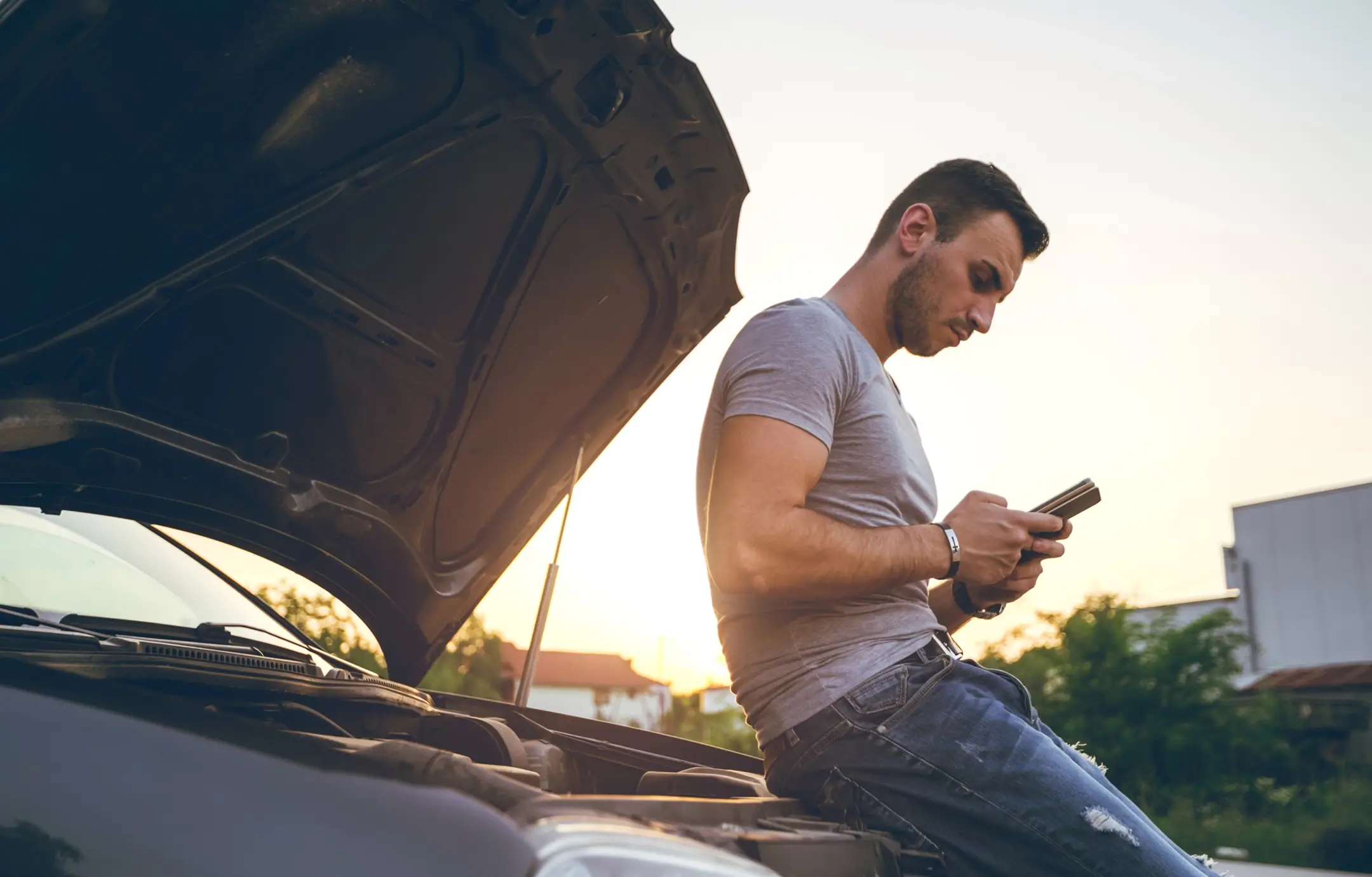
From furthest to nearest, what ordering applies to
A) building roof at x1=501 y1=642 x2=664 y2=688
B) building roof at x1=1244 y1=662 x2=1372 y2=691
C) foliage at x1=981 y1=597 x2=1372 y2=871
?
building roof at x1=501 y1=642 x2=664 y2=688 < building roof at x1=1244 y1=662 x2=1372 y2=691 < foliage at x1=981 y1=597 x2=1372 y2=871

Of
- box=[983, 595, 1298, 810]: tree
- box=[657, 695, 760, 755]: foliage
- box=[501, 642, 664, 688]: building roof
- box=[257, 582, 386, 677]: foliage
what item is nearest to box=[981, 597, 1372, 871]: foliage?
box=[983, 595, 1298, 810]: tree

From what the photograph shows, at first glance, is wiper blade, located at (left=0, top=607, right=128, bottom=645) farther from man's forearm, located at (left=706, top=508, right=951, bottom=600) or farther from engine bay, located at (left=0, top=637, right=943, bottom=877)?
man's forearm, located at (left=706, top=508, right=951, bottom=600)

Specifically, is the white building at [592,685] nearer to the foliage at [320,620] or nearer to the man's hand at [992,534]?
the foliage at [320,620]

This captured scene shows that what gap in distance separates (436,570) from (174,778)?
1.80 meters

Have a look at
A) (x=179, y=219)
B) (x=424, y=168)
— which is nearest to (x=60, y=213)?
(x=179, y=219)

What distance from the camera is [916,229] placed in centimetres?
240

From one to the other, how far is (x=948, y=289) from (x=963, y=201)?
0.65 feet

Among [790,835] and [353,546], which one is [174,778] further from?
[353,546]

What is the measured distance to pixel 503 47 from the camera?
2121 millimetres

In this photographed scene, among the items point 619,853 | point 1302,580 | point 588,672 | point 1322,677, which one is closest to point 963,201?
point 619,853

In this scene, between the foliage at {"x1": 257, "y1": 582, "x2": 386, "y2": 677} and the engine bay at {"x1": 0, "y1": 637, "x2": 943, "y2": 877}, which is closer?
the engine bay at {"x1": 0, "y1": 637, "x2": 943, "y2": 877}

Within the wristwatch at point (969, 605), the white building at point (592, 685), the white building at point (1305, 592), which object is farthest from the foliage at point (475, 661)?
the wristwatch at point (969, 605)

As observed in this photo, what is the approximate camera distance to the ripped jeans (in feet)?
5.67

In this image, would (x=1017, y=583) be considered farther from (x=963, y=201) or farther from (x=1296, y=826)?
(x=1296, y=826)
